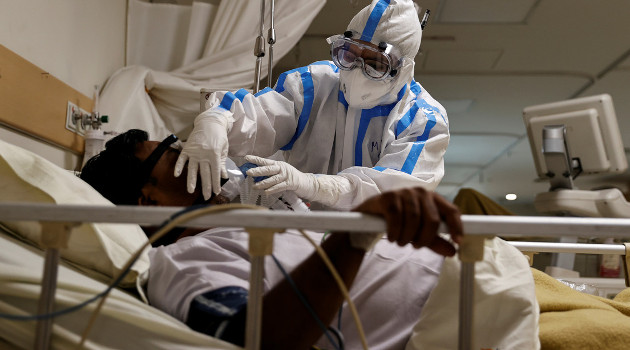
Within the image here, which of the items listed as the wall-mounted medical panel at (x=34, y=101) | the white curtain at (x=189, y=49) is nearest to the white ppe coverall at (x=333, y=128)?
the wall-mounted medical panel at (x=34, y=101)

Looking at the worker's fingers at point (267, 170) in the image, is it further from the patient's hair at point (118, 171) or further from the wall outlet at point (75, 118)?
the wall outlet at point (75, 118)

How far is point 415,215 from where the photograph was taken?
2.38 ft

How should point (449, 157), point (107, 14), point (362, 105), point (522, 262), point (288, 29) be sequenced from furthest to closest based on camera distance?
1. point (449, 157)
2. point (288, 29)
3. point (107, 14)
4. point (362, 105)
5. point (522, 262)

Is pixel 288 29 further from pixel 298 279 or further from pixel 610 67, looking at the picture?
pixel 610 67

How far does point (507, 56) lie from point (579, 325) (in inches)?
161

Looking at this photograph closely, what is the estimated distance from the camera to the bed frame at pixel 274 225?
73 centimetres

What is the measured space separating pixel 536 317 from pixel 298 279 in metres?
0.42

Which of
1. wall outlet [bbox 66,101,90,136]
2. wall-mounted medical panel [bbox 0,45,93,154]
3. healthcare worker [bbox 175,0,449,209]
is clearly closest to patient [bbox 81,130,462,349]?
healthcare worker [bbox 175,0,449,209]

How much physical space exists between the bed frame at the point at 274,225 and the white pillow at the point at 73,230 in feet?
0.96

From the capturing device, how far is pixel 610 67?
494cm

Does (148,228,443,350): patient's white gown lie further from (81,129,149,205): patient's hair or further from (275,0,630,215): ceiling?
(275,0,630,215): ceiling

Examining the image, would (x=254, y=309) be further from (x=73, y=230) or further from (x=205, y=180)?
(x=205, y=180)

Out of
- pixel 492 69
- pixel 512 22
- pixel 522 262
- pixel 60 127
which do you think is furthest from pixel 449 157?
pixel 522 262

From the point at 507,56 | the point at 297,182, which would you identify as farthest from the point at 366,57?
the point at 507,56
